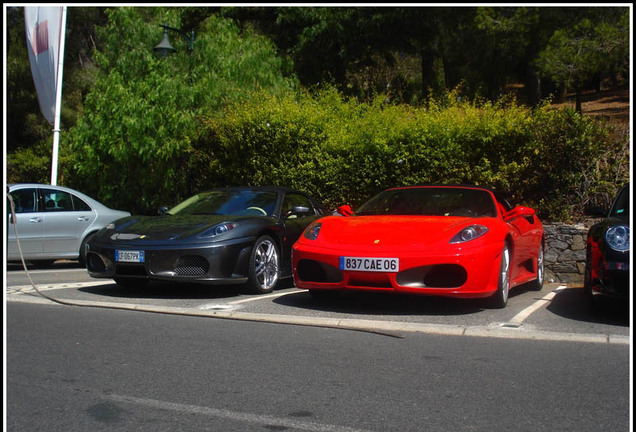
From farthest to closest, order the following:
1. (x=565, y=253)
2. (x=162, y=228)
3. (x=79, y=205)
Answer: (x=79, y=205)
(x=565, y=253)
(x=162, y=228)

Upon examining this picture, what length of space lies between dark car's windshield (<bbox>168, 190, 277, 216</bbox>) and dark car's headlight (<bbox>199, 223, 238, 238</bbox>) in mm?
793

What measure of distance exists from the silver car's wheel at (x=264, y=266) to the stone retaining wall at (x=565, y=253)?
13.9 feet

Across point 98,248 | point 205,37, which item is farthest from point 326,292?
point 205,37

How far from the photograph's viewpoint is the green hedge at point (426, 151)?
1080cm

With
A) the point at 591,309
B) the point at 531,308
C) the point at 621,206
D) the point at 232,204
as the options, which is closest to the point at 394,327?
the point at 531,308

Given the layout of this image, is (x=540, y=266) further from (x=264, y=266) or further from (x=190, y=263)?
(x=190, y=263)

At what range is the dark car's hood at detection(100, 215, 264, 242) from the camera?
7996 millimetres

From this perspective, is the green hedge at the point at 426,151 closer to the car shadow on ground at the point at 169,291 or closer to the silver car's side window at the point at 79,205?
the silver car's side window at the point at 79,205

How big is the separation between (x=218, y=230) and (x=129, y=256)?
1.03m

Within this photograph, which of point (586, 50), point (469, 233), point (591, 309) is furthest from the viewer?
point (586, 50)

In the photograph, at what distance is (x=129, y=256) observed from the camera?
25.9 feet

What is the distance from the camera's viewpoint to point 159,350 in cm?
527

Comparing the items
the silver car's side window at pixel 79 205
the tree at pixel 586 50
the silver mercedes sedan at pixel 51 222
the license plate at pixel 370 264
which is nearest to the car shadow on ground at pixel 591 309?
the license plate at pixel 370 264

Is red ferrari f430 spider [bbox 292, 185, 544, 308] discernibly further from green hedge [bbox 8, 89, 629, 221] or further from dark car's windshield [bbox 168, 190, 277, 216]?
green hedge [bbox 8, 89, 629, 221]
